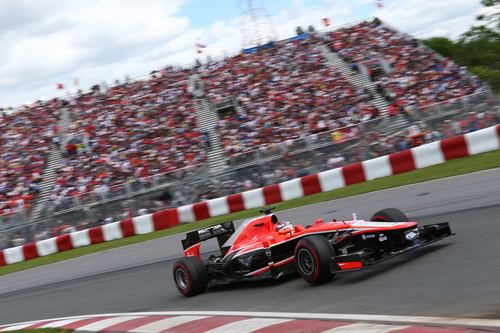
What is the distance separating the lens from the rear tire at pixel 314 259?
21.4ft

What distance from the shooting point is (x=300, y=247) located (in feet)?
22.3

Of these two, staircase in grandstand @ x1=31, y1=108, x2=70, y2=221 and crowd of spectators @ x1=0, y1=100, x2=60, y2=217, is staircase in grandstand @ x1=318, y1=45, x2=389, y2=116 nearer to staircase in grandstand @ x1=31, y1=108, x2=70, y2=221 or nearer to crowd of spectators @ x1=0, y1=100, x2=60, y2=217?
staircase in grandstand @ x1=31, y1=108, x2=70, y2=221

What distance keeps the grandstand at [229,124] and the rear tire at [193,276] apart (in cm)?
867

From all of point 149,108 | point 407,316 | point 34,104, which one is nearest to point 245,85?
point 149,108

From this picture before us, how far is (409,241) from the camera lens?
6664 mm

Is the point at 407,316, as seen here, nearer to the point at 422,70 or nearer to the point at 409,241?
the point at 409,241

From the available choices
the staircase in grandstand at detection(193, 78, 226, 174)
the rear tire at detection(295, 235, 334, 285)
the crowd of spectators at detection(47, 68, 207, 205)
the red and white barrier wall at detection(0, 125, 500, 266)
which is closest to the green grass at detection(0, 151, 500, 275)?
the red and white barrier wall at detection(0, 125, 500, 266)

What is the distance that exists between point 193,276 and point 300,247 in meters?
1.90

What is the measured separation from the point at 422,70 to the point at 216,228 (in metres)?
16.5

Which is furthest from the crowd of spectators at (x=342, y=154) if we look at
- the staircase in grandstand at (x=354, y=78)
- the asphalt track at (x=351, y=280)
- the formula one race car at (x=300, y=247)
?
the formula one race car at (x=300, y=247)

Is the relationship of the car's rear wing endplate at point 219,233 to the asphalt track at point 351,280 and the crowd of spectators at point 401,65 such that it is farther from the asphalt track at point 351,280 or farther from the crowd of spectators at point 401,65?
the crowd of spectators at point 401,65

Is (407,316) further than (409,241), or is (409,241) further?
(409,241)

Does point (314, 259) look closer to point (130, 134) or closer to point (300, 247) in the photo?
point (300, 247)

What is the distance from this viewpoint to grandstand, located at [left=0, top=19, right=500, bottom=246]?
16.5 metres
